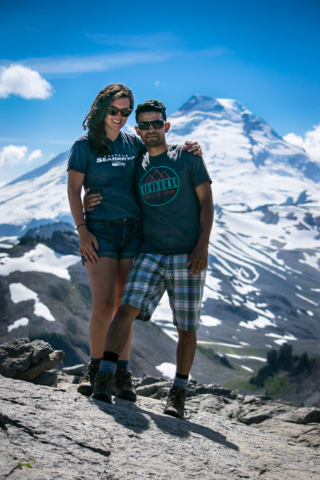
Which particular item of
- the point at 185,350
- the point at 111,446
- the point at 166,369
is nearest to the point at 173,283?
the point at 185,350

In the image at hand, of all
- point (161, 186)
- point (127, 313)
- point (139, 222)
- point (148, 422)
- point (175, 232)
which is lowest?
point (148, 422)

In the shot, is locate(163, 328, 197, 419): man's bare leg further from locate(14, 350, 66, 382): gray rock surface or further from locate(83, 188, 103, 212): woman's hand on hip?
locate(14, 350, 66, 382): gray rock surface

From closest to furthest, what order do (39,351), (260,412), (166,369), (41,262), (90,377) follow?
(90,377)
(39,351)
(260,412)
(166,369)
(41,262)

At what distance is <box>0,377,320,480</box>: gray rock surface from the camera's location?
3924 millimetres

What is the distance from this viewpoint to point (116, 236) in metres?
6.78

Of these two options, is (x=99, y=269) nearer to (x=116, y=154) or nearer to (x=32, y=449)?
(x=116, y=154)

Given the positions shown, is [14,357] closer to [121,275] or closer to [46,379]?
[46,379]

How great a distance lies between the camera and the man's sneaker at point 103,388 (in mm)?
5875

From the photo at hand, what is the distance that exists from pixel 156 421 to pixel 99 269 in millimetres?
2347

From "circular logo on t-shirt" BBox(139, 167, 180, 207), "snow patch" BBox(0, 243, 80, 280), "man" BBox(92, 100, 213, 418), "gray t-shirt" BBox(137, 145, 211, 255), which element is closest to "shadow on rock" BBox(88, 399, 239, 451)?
"man" BBox(92, 100, 213, 418)

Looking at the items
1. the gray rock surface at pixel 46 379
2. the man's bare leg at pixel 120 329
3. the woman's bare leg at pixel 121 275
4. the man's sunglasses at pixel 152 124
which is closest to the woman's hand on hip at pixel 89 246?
the woman's bare leg at pixel 121 275

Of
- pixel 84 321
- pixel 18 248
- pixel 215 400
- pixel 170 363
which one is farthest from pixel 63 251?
pixel 215 400

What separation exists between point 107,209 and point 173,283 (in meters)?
1.60

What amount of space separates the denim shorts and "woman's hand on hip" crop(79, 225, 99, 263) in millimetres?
116
